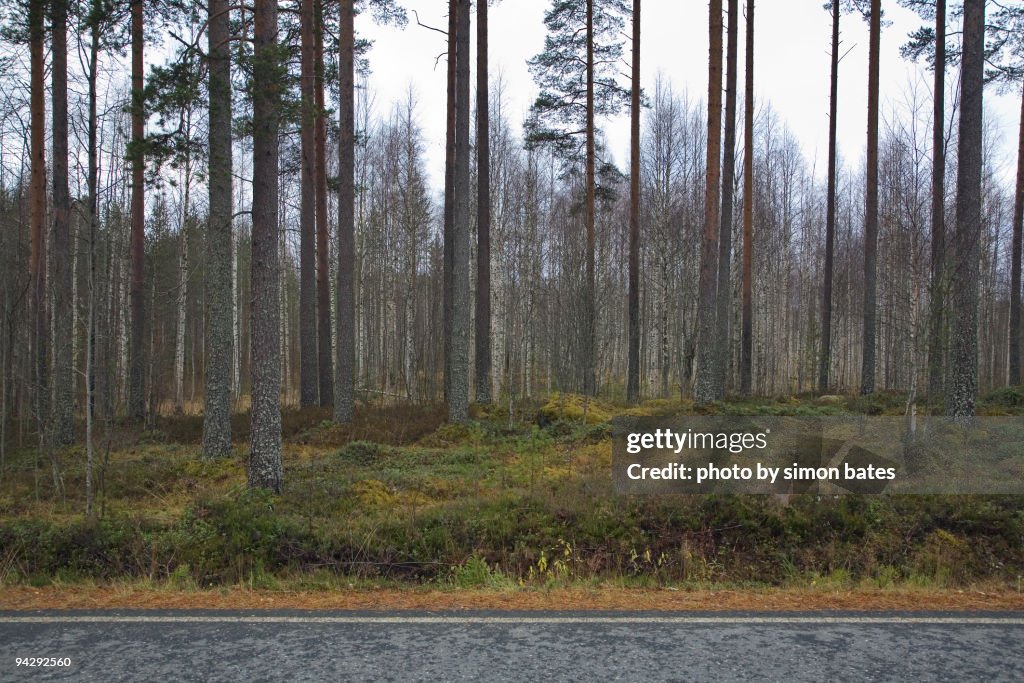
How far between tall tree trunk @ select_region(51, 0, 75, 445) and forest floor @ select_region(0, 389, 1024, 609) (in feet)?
15.7

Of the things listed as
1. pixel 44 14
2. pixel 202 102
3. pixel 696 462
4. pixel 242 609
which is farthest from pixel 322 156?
pixel 242 609

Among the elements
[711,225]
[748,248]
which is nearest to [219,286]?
[711,225]

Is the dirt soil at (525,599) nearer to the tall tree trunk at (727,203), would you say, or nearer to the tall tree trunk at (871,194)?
the tall tree trunk at (727,203)

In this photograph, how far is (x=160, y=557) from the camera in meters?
7.01

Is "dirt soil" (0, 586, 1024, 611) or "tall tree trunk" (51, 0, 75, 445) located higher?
"tall tree trunk" (51, 0, 75, 445)

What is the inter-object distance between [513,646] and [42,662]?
2.98 metres

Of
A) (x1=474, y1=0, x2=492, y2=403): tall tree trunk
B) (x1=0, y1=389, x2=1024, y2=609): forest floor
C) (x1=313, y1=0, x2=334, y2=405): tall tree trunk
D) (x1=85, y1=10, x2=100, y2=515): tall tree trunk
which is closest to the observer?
(x1=0, y1=389, x2=1024, y2=609): forest floor

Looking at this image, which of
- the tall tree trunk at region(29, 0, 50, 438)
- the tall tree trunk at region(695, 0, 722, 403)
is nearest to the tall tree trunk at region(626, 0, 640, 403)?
the tall tree trunk at region(695, 0, 722, 403)

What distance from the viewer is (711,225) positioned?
17.0 metres

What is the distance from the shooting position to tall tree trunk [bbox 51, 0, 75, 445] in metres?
14.2

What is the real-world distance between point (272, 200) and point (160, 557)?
15.6ft

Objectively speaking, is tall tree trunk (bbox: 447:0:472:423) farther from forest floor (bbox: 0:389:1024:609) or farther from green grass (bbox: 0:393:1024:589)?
green grass (bbox: 0:393:1024:589)

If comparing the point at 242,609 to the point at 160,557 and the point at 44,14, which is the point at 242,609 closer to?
the point at 160,557

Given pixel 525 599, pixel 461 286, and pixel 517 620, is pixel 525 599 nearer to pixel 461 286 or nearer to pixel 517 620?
pixel 517 620
